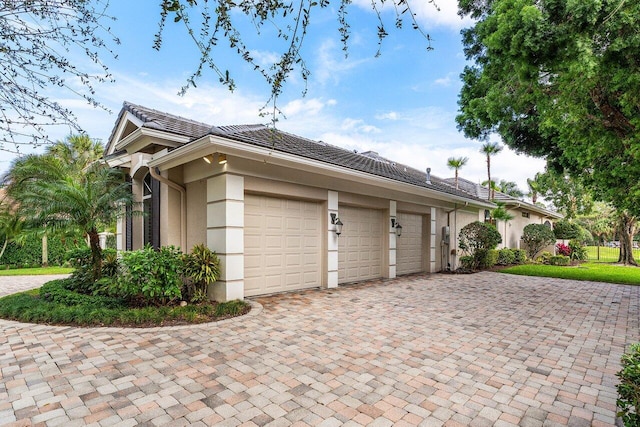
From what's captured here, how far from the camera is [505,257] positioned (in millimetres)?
16391

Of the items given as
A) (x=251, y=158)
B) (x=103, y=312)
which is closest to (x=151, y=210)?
(x=103, y=312)

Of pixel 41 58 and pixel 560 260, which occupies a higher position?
pixel 41 58

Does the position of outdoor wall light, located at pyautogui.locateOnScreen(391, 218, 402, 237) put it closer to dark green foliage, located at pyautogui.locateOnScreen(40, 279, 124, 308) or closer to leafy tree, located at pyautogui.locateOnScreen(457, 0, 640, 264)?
leafy tree, located at pyautogui.locateOnScreen(457, 0, 640, 264)

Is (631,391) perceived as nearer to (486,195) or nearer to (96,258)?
(96,258)

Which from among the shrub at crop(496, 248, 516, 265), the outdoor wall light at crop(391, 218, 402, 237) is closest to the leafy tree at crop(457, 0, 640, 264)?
the outdoor wall light at crop(391, 218, 402, 237)

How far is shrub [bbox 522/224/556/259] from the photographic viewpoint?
61.9ft

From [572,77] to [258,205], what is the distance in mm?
6256

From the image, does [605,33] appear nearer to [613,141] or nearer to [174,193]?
[613,141]

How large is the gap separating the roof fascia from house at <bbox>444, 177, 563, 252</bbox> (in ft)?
33.1

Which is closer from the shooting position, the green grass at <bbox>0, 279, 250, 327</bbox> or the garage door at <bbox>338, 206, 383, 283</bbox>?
the green grass at <bbox>0, 279, 250, 327</bbox>

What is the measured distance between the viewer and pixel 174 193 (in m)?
8.16

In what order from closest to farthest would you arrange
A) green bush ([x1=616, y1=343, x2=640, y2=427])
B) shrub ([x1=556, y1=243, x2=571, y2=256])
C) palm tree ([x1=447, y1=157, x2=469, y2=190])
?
1. green bush ([x1=616, y1=343, x2=640, y2=427])
2. palm tree ([x1=447, y1=157, x2=469, y2=190])
3. shrub ([x1=556, y1=243, x2=571, y2=256])

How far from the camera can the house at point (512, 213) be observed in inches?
739

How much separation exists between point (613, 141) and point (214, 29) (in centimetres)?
767
